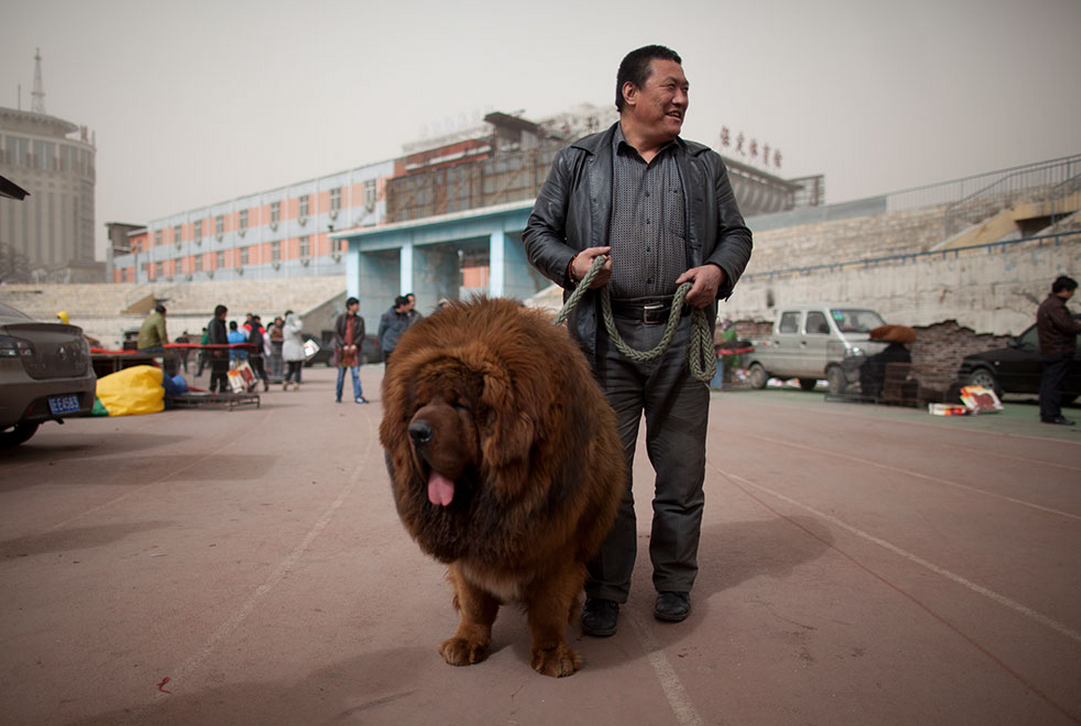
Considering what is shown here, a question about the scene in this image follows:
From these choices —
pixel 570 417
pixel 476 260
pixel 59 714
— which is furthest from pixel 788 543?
pixel 476 260

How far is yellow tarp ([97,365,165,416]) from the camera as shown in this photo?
11250 mm

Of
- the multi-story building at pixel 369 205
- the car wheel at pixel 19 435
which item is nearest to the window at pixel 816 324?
the car wheel at pixel 19 435

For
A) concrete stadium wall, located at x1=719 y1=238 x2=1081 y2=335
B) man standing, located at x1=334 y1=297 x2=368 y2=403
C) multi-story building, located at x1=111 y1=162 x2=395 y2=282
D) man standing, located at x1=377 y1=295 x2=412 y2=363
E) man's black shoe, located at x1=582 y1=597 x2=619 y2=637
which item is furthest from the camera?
multi-story building, located at x1=111 y1=162 x2=395 y2=282

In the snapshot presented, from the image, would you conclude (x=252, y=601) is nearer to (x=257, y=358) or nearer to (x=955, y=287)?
(x=257, y=358)

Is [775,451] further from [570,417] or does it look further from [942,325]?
[942,325]

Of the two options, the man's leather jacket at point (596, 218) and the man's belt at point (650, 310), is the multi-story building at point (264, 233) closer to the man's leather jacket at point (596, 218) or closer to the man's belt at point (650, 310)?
the man's leather jacket at point (596, 218)

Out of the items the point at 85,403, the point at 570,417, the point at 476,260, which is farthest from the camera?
the point at 476,260

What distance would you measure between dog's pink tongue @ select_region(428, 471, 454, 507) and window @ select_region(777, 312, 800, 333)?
16007 millimetres

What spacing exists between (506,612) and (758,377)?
651 inches

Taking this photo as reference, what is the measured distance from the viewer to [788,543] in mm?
4301

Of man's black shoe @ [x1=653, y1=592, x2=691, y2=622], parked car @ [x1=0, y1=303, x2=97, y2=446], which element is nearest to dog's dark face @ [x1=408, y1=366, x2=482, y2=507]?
man's black shoe @ [x1=653, y1=592, x2=691, y2=622]

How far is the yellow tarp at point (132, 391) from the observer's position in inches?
443

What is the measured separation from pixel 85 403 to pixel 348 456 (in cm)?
289

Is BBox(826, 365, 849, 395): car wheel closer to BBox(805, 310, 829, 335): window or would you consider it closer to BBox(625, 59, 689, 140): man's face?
BBox(805, 310, 829, 335): window
